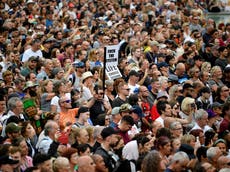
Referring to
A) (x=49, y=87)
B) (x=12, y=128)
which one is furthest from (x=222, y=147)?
(x=49, y=87)

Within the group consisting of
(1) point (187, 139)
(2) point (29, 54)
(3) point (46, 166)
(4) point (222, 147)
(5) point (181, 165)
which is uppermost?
(3) point (46, 166)

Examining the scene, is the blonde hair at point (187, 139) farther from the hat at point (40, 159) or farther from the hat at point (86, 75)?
the hat at point (86, 75)

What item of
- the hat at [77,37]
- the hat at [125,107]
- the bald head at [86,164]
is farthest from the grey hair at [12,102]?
the hat at [77,37]

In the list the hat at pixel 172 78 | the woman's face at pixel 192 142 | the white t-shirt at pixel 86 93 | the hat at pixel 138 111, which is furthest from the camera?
the hat at pixel 172 78

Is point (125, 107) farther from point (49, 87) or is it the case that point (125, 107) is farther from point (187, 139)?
point (49, 87)

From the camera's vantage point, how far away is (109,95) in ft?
48.5

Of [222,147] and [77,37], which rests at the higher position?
[222,147]

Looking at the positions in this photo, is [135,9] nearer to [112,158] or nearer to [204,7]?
[204,7]

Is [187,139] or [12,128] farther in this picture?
[187,139]

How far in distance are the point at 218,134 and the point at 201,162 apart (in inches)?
83.3

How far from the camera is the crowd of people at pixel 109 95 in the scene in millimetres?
10641

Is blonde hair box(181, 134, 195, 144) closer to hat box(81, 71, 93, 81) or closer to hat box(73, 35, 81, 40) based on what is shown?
hat box(81, 71, 93, 81)

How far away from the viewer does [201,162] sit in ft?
35.2

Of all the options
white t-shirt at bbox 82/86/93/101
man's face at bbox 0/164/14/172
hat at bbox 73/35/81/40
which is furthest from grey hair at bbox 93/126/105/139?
hat at bbox 73/35/81/40
